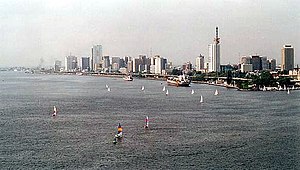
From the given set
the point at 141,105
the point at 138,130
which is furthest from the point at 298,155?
the point at 141,105

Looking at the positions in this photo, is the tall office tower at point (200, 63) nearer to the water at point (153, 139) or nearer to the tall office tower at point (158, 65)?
the tall office tower at point (158, 65)

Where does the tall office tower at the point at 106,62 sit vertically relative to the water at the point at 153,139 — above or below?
above

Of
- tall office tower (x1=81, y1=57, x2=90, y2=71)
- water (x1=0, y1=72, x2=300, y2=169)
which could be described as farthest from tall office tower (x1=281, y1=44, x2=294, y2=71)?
tall office tower (x1=81, y1=57, x2=90, y2=71)

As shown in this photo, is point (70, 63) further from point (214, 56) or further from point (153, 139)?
point (153, 139)

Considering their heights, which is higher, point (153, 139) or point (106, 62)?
point (106, 62)

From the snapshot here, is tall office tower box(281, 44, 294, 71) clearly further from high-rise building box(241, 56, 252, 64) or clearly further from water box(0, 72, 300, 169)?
water box(0, 72, 300, 169)

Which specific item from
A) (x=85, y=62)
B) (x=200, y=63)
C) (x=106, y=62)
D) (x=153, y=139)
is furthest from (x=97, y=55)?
(x=153, y=139)

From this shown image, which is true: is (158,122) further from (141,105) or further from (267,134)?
(141,105)

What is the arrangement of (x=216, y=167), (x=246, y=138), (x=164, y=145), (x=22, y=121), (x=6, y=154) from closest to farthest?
(x=216, y=167) → (x=6, y=154) → (x=164, y=145) → (x=246, y=138) → (x=22, y=121)

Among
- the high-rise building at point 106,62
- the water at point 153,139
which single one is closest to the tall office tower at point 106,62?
the high-rise building at point 106,62

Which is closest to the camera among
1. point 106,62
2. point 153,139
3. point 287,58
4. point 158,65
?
point 153,139

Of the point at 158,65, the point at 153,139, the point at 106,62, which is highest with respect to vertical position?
the point at 106,62
